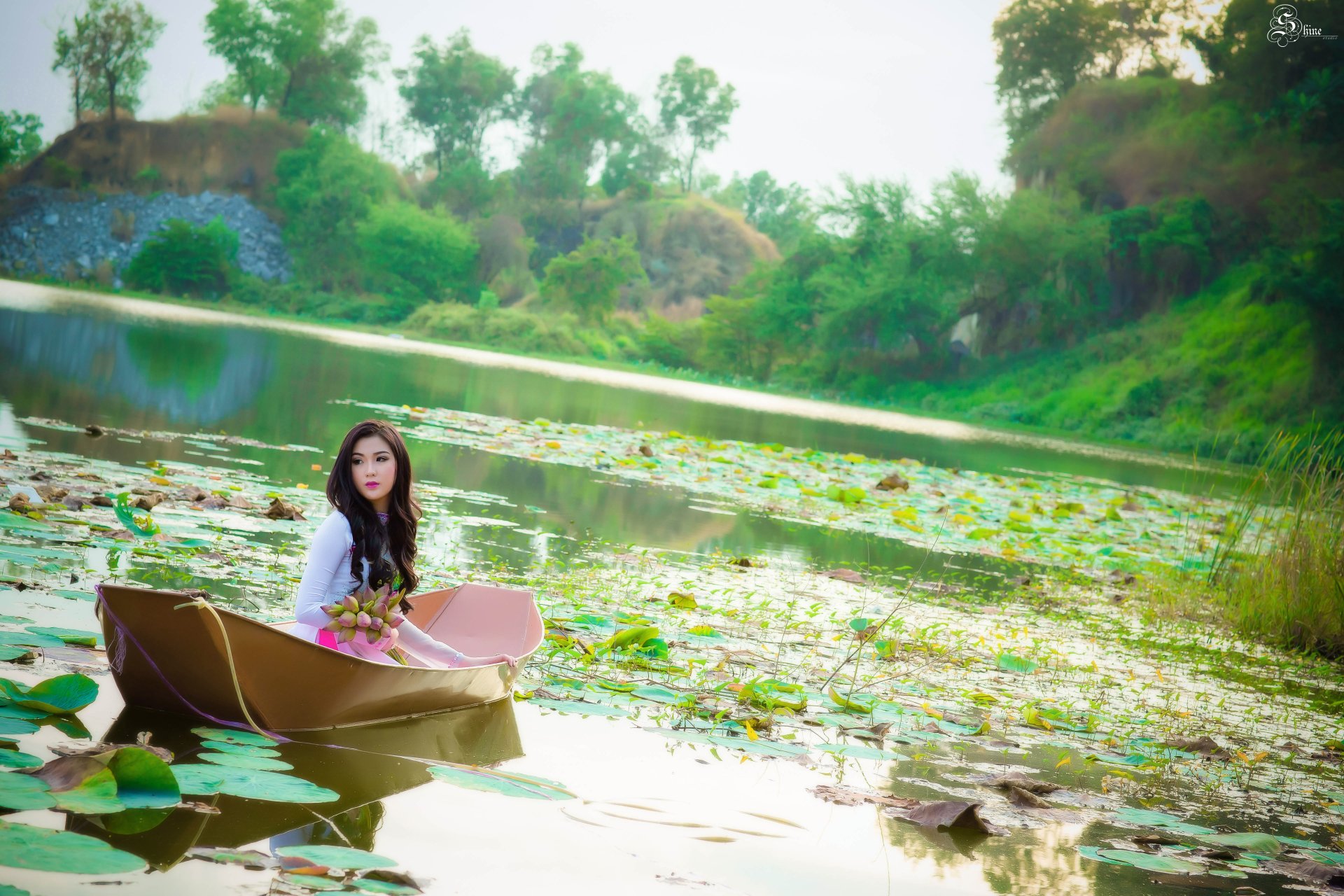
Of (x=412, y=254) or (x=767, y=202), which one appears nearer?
(x=412, y=254)

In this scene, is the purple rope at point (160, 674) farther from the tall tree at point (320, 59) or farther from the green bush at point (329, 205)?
the tall tree at point (320, 59)

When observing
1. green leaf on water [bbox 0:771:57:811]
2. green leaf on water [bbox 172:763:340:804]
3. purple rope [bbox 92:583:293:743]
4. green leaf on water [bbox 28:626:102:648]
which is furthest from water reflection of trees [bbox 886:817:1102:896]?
green leaf on water [bbox 28:626:102:648]

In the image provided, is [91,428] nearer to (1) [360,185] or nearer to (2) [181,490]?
(2) [181,490]

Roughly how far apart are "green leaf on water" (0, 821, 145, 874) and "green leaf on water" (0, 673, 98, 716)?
686 millimetres

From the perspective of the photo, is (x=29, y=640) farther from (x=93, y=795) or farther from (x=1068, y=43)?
(x=1068, y=43)

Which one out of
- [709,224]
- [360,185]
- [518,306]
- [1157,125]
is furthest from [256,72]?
[1157,125]

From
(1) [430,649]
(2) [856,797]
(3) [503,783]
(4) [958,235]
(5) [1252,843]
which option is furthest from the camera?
(4) [958,235]

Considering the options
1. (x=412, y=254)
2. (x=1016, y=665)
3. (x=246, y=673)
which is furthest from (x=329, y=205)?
(x=246, y=673)

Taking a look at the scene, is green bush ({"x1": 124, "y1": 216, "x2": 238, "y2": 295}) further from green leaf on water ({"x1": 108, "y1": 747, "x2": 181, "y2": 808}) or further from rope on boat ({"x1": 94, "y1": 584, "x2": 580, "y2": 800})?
green leaf on water ({"x1": 108, "y1": 747, "x2": 181, "y2": 808})

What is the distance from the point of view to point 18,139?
56312 millimetres

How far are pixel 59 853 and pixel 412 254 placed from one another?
54.6 m

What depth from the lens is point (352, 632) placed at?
3.37 meters

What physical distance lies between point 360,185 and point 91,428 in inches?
2115

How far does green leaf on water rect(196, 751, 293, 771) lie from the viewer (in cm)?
283
